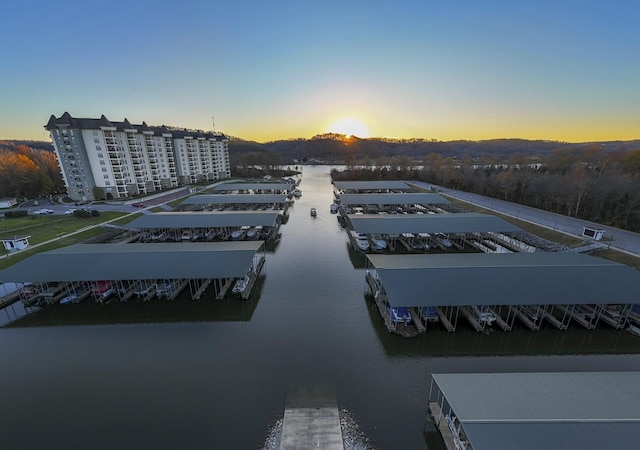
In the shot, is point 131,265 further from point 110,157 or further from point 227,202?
point 110,157

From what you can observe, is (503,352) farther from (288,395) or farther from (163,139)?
(163,139)

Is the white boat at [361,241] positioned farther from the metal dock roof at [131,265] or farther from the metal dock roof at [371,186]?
the metal dock roof at [371,186]

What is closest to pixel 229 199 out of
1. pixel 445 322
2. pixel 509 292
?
pixel 445 322

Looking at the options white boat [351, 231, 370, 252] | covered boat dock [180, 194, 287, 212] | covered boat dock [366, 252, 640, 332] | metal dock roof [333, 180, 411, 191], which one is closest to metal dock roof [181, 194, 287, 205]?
covered boat dock [180, 194, 287, 212]

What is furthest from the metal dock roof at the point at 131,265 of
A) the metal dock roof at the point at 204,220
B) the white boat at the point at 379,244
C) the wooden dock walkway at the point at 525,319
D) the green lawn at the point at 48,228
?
the wooden dock walkway at the point at 525,319

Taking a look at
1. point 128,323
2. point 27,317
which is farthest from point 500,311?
point 27,317

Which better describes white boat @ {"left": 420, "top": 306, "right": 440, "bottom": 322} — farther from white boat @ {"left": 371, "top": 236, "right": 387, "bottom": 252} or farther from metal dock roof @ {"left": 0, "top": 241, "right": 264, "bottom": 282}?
metal dock roof @ {"left": 0, "top": 241, "right": 264, "bottom": 282}

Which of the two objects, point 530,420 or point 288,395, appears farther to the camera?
point 288,395
